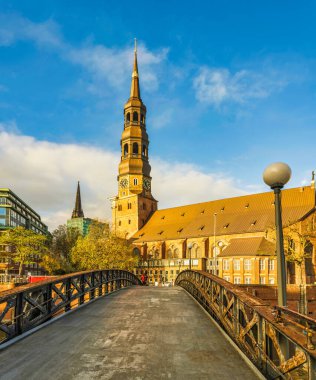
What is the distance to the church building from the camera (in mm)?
50844

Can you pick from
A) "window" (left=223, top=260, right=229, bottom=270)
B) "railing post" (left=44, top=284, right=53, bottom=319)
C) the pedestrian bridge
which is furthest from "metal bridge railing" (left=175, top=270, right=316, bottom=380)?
"window" (left=223, top=260, right=229, bottom=270)

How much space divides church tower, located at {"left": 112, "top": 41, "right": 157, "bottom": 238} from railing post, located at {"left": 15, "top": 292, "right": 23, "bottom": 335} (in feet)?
235

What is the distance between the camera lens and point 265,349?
5211 millimetres

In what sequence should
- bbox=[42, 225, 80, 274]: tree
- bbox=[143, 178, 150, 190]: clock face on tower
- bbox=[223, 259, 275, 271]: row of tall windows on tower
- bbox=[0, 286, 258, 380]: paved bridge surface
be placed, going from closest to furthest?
bbox=[0, 286, 258, 380]: paved bridge surface → bbox=[223, 259, 275, 271]: row of tall windows on tower → bbox=[42, 225, 80, 274]: tree → bbox=[143, 178, 150, 190]: clock face on tower

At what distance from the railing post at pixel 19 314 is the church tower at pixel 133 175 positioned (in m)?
71.6

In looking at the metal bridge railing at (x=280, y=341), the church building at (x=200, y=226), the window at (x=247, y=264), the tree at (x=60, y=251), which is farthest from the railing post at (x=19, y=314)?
the tree at (x=60, y=251)

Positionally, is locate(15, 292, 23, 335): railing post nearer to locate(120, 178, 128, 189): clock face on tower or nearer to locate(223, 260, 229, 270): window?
locate(223, 260, 229, 270): window

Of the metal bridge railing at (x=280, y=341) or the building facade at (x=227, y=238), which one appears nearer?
the metal bridge railing at (x=280, y=341)

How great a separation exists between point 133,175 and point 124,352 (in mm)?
74389

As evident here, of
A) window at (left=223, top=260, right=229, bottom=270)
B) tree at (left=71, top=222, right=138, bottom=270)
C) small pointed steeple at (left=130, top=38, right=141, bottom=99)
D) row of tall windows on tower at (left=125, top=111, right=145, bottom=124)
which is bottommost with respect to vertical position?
window at (left=223, top=260, right=229, bottom=270)

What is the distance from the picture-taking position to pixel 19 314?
24.4 ft

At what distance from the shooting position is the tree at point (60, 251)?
56562 millimetres

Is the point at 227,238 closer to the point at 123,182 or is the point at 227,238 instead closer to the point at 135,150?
the point at 123,182

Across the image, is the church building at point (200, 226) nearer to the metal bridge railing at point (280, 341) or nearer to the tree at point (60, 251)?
the tree at point (60, 251)
